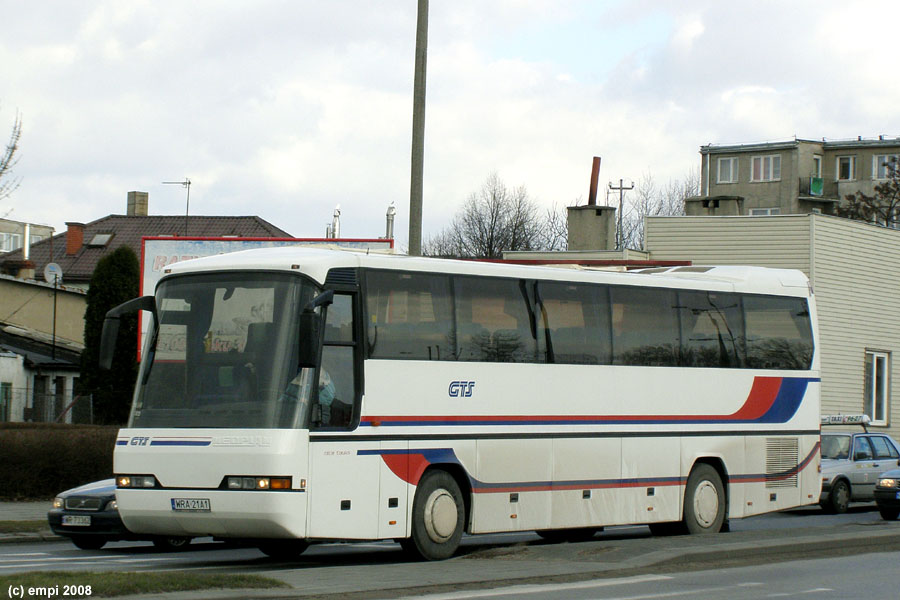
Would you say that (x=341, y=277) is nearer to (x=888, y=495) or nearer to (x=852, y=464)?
(x=888, y=495)

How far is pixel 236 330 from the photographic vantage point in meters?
13.9

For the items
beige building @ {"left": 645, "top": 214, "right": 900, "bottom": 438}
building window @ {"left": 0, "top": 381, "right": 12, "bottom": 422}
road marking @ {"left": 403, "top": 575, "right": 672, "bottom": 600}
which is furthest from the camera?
building window @ {"left": 0, "top": 381, "right": 12, "bottom": 422}

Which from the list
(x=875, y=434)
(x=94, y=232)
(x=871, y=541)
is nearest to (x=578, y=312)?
(x=871, y=541)

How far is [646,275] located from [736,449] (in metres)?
3.01

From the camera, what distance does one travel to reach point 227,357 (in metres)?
13.7

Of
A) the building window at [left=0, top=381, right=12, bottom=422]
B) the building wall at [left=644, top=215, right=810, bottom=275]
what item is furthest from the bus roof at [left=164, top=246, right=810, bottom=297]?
the building window at [left=0, top=381, right=12, bottom=422]

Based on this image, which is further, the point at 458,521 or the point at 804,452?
the point at 804,452

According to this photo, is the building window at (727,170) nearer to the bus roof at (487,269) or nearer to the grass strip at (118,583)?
the bus roof at (487,269)

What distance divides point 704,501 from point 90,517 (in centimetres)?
863

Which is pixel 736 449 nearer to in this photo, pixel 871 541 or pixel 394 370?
pixel 871 541

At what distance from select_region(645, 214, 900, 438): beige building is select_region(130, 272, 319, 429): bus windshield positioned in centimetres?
2509

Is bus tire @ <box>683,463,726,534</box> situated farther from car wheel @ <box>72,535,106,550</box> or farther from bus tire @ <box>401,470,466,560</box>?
car wheel @ <box>72,535,106,550</box>

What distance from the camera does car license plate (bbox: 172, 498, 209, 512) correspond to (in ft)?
44.2

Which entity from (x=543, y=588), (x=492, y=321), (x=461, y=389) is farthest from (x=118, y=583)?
(x=492, y=321)
